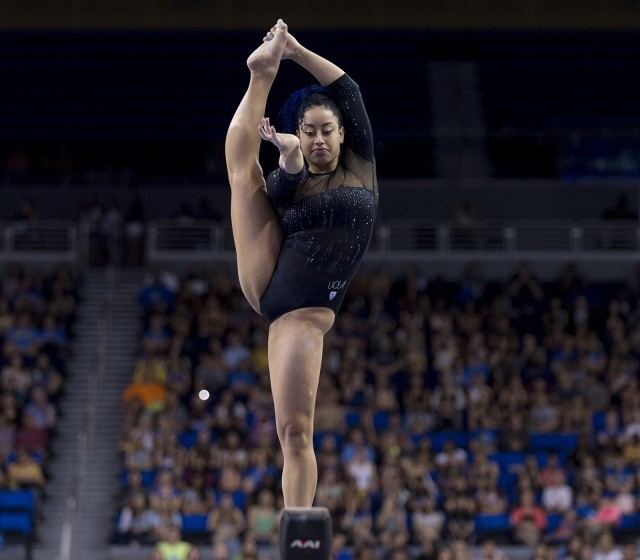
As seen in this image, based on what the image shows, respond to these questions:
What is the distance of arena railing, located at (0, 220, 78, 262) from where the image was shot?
2039 cm

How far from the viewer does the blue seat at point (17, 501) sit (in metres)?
14.8

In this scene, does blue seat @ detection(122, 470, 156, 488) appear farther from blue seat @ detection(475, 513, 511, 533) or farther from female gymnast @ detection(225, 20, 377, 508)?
female gymnast @ detection(225, 20, 377, 508)

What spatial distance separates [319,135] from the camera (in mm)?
4926

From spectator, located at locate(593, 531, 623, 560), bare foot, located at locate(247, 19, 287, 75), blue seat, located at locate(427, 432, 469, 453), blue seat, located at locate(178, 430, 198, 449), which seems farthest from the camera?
blue seat, located at locate(427, 432, 469, 453)

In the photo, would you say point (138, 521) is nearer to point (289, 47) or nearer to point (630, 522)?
point (630, 522)

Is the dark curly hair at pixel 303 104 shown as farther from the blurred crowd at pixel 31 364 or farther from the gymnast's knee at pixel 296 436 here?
the blurred crowd at pixel 31 364

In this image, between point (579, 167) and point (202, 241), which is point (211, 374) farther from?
point (579, 167)

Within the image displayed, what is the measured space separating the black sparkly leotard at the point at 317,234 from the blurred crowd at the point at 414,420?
28.5 ft

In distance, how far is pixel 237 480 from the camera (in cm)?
1486

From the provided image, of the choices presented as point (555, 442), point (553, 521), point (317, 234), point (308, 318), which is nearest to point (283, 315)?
point (308, 318)

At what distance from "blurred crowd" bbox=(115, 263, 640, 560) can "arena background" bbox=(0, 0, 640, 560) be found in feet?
0.13

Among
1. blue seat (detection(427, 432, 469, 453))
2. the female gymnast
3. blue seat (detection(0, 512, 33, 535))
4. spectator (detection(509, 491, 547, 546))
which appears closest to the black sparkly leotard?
the female gymnast

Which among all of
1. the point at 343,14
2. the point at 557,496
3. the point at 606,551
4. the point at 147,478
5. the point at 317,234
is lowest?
the point at 606,551

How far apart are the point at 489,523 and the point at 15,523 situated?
505cm
